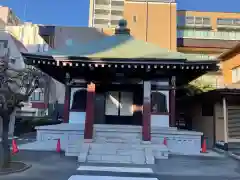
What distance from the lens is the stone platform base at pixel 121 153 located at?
8.99m

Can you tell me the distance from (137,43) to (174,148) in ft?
19.8

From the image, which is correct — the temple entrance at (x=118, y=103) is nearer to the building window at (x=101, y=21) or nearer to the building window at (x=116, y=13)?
the building window at (x=101, y=21)

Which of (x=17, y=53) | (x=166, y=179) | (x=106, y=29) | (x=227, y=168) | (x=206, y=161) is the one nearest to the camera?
(x=166, y=179)

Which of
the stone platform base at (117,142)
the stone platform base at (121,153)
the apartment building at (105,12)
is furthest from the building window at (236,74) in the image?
the apartment building at (105,12)

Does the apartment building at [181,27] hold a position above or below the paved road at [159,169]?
above

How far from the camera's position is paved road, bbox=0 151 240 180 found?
6.96 metres

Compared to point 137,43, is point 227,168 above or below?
below

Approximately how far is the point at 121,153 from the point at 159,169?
199 centimetres

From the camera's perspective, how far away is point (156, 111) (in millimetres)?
12797

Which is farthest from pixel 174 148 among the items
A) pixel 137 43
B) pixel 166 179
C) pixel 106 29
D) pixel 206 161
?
pixel 106 29

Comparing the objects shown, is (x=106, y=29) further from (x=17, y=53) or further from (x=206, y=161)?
(x=206, y=161)

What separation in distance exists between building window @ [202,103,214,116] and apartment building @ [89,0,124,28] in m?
44.4

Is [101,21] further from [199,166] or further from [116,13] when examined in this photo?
[199,166]

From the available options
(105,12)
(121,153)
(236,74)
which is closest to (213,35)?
(236,74)
